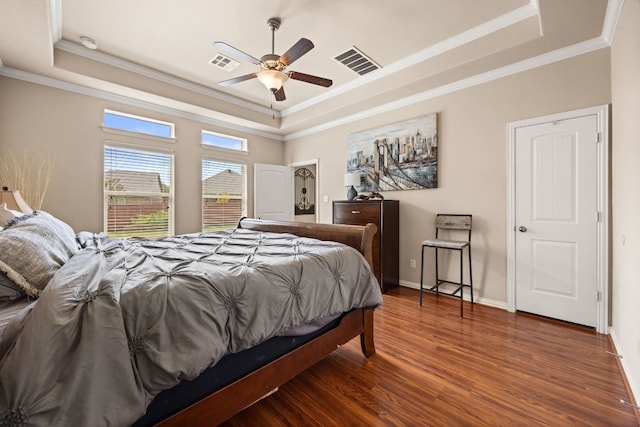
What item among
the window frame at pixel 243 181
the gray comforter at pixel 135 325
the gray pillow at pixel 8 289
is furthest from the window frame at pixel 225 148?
the gray pillow at pixel 8 289

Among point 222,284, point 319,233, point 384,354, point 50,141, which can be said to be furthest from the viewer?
point 50,141

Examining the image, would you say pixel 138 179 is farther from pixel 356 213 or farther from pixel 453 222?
pixel 453 222

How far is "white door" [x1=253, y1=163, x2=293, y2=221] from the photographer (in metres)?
5.21

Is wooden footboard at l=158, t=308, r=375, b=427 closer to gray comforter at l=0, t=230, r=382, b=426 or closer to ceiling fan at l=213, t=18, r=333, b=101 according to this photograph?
gray comforter at l=0, t=230, r=382, b=426

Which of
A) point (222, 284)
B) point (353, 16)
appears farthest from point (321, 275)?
point (353, 16)

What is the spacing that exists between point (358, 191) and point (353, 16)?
2.40 m

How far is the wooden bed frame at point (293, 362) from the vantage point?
120 centimetres

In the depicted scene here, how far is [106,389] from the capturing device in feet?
2.87

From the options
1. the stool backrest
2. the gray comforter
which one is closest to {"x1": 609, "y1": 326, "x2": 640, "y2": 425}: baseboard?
the stool backrest

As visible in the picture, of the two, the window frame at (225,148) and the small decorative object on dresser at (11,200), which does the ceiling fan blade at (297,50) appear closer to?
the window frame at (225,148)

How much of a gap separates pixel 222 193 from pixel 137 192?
51.0 inches

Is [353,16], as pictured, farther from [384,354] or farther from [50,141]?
[50,141]

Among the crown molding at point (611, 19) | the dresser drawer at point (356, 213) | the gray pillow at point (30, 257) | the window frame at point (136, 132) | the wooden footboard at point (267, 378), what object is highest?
the crown molding at point (611, 19)

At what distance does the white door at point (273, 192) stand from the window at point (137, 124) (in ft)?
5.09
